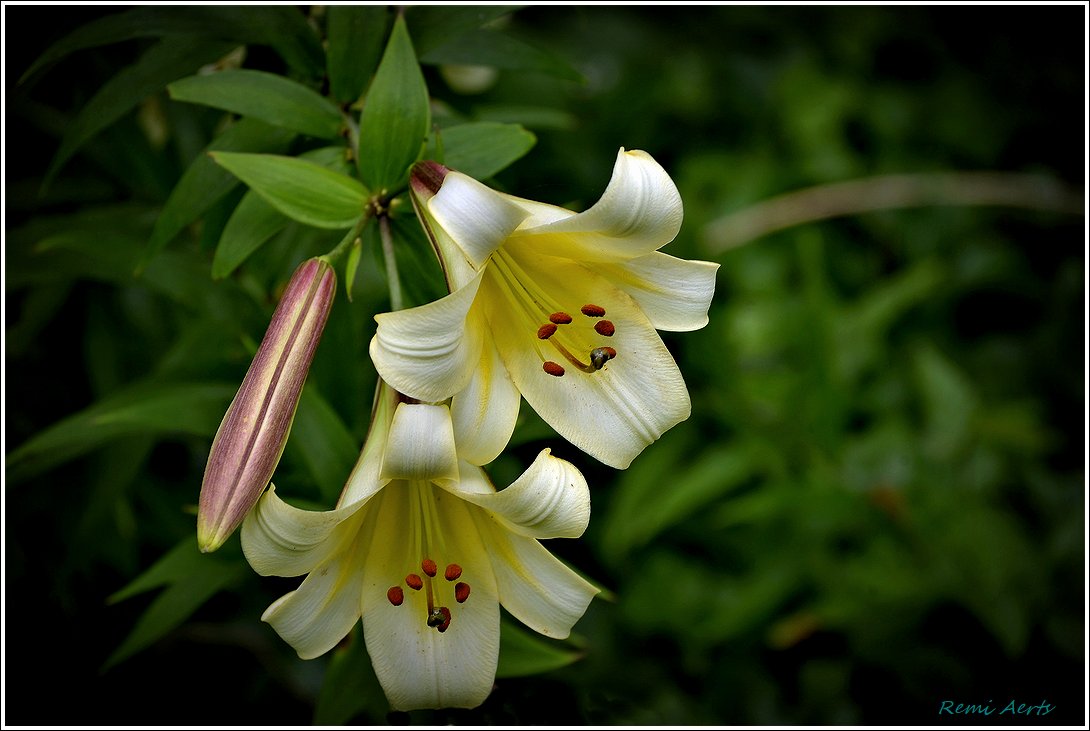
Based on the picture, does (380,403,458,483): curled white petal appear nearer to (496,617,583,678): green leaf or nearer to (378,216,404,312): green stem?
(378,216,404,312): green stem

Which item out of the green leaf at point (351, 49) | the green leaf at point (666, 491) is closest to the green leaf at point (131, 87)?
the green leaf at point (351, 49)

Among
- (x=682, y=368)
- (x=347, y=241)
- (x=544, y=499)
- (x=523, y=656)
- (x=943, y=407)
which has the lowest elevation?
(x=943, y=407)

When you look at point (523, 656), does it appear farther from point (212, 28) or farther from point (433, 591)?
point (212, 28)

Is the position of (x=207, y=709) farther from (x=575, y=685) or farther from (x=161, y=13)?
(x=161, y=13)

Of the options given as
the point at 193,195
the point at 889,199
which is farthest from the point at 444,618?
the point at 889,199

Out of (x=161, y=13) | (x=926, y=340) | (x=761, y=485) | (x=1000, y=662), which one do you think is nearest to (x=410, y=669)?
(x=161, y=13)
